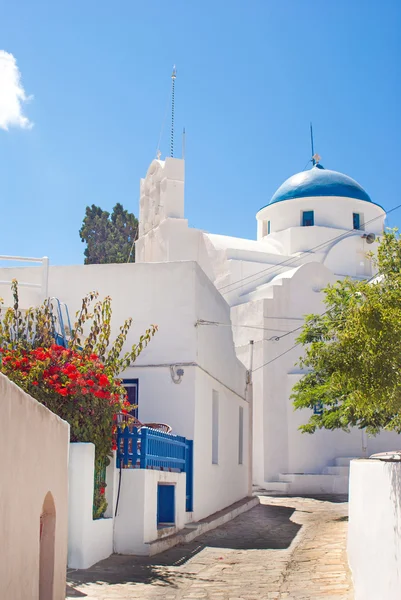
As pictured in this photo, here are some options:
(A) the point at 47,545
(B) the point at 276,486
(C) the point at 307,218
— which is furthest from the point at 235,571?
(C) the point at 307,218

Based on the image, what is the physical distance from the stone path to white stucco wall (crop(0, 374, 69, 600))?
183 cm

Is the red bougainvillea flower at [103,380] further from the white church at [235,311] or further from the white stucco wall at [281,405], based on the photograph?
the white stucco wall at [281,405]

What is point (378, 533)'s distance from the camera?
653 centimetres

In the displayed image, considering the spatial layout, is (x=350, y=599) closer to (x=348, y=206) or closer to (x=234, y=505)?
(x=234, y=505)

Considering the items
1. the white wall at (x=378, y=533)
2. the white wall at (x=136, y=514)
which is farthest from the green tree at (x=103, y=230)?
the white wall at (x=378, y=533)

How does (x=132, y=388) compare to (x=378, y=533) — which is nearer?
(x=378, y=533)

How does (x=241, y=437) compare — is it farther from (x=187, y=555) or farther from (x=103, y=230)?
(x=103, y=230)

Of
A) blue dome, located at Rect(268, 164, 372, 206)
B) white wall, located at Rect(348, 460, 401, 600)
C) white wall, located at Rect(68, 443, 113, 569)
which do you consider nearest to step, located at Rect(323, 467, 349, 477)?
blue dome, located at Rect(268, 164, 372, 206)

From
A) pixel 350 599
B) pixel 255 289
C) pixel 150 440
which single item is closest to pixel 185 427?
pixel 150 440

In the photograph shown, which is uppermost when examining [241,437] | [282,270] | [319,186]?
[319,186]

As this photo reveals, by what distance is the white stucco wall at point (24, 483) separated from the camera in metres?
4.68

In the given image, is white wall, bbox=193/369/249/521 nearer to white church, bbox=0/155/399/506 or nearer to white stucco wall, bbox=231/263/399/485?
white church, bbox=0/155/399/506

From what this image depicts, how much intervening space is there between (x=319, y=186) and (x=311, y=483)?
43.2 feet

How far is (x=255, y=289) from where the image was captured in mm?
27188
